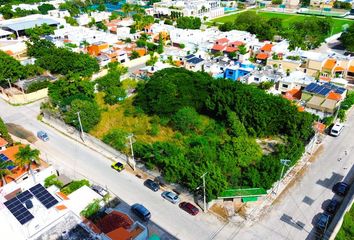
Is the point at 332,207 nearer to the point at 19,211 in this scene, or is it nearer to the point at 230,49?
the point at 19,211

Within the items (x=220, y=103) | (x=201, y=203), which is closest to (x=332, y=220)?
(x=201, y=203)

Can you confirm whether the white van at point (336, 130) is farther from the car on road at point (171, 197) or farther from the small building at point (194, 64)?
the small building at point (194, 64)

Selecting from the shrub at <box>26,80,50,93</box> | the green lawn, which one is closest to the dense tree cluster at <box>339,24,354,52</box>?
the green lawn

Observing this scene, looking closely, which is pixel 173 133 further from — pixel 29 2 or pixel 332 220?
pixel 29 2

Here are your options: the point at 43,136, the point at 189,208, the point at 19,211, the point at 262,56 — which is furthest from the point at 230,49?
the point at 19,211

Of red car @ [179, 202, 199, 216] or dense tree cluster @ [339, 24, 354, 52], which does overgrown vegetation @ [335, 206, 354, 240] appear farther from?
dense tree cluster @ [339, 24, 354, 52]
